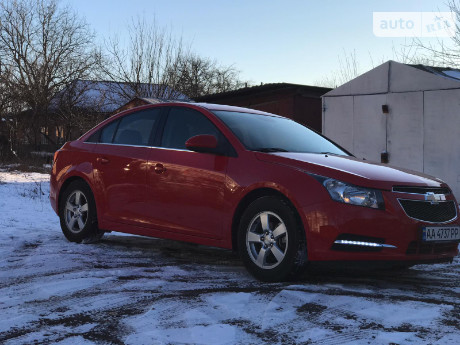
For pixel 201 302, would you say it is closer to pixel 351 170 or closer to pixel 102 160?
pixel 351 170

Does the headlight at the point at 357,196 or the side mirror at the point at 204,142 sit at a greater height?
the side mirror at the point at 204,142

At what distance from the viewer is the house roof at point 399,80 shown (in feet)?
42.4

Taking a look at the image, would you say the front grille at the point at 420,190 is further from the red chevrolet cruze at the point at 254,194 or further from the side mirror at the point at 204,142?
the side mirror at the point at 204,142

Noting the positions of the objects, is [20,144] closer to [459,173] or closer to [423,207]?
[459,173]

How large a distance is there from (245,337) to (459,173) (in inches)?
422

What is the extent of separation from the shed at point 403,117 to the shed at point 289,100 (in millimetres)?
3932

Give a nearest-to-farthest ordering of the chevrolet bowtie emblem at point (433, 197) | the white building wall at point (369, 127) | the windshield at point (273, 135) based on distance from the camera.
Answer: the chevrolet bowtie emblem at point (433, 197) → the windshield at point (273, 135) → the white building wall at point (369, 127)

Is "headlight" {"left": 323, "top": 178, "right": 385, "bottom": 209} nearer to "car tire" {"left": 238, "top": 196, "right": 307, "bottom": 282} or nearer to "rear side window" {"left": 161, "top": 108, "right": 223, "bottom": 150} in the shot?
"car tire" {"left": 238, "top": 196, "right": 307, "bottom": 282}

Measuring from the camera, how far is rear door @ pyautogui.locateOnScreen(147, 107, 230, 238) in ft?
16.7

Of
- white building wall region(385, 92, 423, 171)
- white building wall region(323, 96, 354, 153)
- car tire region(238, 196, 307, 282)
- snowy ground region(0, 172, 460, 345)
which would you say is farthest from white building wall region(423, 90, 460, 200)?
car tire region(238, 196, 307, 282)

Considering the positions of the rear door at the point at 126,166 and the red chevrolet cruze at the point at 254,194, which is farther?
the rear door at the point at 126,166

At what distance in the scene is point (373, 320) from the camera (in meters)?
3.60

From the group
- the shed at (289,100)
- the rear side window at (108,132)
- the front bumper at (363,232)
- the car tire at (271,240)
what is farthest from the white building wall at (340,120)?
the front bumper at (363,232)

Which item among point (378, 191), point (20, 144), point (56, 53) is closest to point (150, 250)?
point (378, 191)
